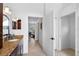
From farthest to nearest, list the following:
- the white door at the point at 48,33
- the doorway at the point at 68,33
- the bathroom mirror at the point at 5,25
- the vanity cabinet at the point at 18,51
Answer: the doorway at the point at 68,33
the white door at the point at 48,33
the bathroom mirror at the point at 5,25
the vanity cabinet at the point at 18,51

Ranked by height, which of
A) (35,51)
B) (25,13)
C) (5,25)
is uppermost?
(25,13)

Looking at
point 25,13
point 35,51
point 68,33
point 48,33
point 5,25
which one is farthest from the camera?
point 68,33

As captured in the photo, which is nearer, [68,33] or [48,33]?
[48,33]

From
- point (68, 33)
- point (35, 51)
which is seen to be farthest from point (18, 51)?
point (68, 33)

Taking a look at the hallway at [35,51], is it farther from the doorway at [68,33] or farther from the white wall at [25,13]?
the doorway at [68,33]

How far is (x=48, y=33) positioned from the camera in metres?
2.49

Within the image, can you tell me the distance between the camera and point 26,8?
2105mm

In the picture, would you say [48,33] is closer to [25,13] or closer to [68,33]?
[25,13]

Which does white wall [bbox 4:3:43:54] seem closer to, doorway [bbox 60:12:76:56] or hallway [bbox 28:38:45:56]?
hallway [bbox 28:38:45:56]

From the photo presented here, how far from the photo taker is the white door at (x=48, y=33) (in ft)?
7.92

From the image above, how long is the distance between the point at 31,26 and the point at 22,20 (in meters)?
0.21

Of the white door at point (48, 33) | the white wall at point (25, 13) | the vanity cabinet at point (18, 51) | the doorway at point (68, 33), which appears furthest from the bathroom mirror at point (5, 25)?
the doorway at point (68, 33)

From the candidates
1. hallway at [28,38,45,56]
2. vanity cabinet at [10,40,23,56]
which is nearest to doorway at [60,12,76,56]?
hallway at [28,38,45,56]

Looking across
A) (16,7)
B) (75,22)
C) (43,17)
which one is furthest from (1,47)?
(75,22)
